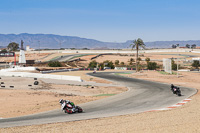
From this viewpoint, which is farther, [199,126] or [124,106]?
[124,106]

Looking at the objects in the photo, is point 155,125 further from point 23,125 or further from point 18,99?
point 18,99

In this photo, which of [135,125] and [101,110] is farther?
[101,110]

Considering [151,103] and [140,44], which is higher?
[140,44]

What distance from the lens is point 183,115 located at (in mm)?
20328

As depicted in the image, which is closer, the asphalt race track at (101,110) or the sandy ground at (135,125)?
the sandy ground at (135,125)

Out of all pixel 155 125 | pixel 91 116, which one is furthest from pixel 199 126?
pixel 91 116

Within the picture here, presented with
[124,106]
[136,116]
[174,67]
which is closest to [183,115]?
[136,116]

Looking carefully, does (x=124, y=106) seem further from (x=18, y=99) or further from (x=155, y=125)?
(x=18, y=99)

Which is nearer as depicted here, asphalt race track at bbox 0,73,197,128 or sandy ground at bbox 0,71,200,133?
sandy ground at bbox 0,71,200,133

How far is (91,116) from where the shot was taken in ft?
67.8

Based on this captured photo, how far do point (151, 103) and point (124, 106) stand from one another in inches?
124

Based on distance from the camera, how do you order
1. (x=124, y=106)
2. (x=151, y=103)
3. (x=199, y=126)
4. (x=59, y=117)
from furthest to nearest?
(x=151, y=103)
(x=124, y=106)
(x=59, y=117)
(x=199, y=126)

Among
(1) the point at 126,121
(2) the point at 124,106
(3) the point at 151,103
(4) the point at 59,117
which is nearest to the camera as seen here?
(1) the point at 126,121

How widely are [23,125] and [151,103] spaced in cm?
1309
